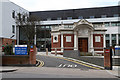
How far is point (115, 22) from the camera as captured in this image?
52406 millimetres

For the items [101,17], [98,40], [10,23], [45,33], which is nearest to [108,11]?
[101,17]

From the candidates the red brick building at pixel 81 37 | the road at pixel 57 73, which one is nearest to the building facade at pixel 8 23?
the red brick building at pixel 81 37

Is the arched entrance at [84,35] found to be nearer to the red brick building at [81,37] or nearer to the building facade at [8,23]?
the red brick building at [81,37]

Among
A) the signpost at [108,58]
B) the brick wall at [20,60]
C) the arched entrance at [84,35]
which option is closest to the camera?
the signpost at [108,58]

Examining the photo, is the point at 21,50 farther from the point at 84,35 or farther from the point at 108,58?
the point at 84,35

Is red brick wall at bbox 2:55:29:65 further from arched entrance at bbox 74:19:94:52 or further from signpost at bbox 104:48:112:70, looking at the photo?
arched entrance at bbox 74:19:94:52

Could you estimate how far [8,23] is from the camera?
43094mm

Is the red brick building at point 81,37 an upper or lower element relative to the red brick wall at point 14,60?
upper

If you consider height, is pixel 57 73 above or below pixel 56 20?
below

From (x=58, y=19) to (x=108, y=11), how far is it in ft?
63.6

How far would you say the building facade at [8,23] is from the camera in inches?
1571

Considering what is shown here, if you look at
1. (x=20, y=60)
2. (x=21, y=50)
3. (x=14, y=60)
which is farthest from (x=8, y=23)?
(x=20, y=60)

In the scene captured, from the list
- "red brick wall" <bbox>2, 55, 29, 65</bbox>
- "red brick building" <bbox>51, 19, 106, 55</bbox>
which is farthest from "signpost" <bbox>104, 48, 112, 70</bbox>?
"red brick building" <bbox>51, 19, 106, 55</bbox>

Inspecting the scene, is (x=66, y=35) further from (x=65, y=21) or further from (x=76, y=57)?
(x=65, y=21)
